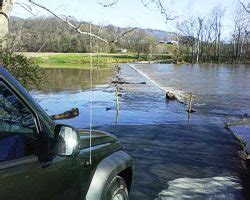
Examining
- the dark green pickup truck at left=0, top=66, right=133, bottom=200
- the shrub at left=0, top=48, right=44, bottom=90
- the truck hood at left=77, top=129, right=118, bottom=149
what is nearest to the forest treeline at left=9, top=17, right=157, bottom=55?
the shrub at left=0, top=48, right=44, bottom=90

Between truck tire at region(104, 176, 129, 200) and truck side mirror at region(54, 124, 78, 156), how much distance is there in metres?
1.06

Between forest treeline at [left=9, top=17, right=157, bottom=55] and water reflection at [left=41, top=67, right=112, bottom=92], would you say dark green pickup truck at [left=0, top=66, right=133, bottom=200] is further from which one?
water reflection at [left=41, top=67, right=112, bottom=92]

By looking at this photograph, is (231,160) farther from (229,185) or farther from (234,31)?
(234,31)

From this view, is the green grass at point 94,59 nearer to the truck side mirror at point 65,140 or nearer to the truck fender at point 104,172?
the truck fender at point 104,172

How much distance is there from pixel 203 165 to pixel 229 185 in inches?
64.0

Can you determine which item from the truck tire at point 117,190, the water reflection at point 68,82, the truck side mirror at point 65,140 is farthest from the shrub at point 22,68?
the water reflection at point 68,82

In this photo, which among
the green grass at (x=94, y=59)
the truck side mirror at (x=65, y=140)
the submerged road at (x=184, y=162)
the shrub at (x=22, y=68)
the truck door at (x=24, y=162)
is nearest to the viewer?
the truck door at (x=24, y=162)

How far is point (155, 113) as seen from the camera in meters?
25.2

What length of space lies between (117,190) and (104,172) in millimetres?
447

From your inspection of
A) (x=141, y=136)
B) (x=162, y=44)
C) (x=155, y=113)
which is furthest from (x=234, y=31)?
(x=141, y=136)

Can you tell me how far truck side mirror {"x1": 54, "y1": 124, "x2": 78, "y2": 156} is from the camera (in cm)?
303

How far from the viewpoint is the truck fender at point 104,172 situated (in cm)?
387

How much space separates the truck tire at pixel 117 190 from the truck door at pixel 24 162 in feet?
2.31

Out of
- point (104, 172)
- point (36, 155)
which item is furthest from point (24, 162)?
point (104, 172)
